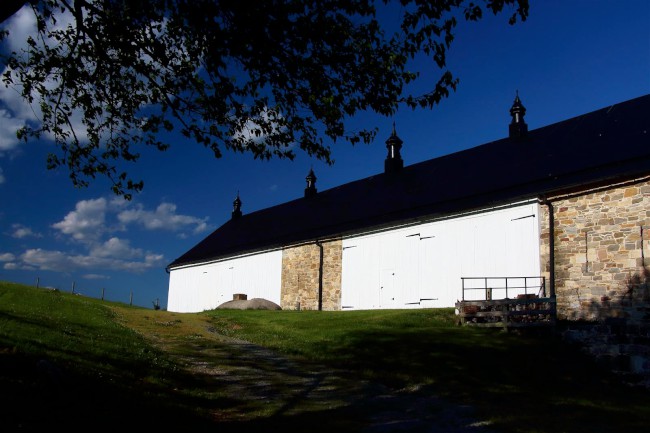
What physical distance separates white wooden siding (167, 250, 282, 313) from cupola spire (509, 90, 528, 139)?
13721 mm

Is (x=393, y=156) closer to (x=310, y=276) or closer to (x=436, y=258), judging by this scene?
(x=310, y=276)

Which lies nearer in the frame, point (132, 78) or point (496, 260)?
point (132, 78)

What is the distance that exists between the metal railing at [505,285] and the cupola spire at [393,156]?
12.8 m

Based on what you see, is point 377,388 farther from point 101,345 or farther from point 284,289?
point 284,289

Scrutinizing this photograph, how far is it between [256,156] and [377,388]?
→ 516cm

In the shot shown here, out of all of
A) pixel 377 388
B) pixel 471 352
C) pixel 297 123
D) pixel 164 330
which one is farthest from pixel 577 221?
pixel 164 330

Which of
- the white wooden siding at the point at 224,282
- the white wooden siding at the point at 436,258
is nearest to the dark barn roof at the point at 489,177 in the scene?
the white wooden siding at the point at 436,258

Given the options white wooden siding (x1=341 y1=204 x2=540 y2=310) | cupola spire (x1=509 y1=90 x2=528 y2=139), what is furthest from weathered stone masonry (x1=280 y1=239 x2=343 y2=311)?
cupola spire (x1=509 y1=90 x2=528 y2=139)

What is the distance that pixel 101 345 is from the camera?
12336 mm

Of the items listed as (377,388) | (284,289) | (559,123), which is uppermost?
(559,123)

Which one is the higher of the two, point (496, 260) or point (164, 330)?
point (496, 260)

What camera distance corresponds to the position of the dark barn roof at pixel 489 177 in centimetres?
1881

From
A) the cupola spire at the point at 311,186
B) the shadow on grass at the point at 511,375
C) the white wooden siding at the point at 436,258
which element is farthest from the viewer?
the cupola spire at the point at 311,186

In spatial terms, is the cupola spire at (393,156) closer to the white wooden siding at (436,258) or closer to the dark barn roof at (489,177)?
the dark barn roof at (489,177)
